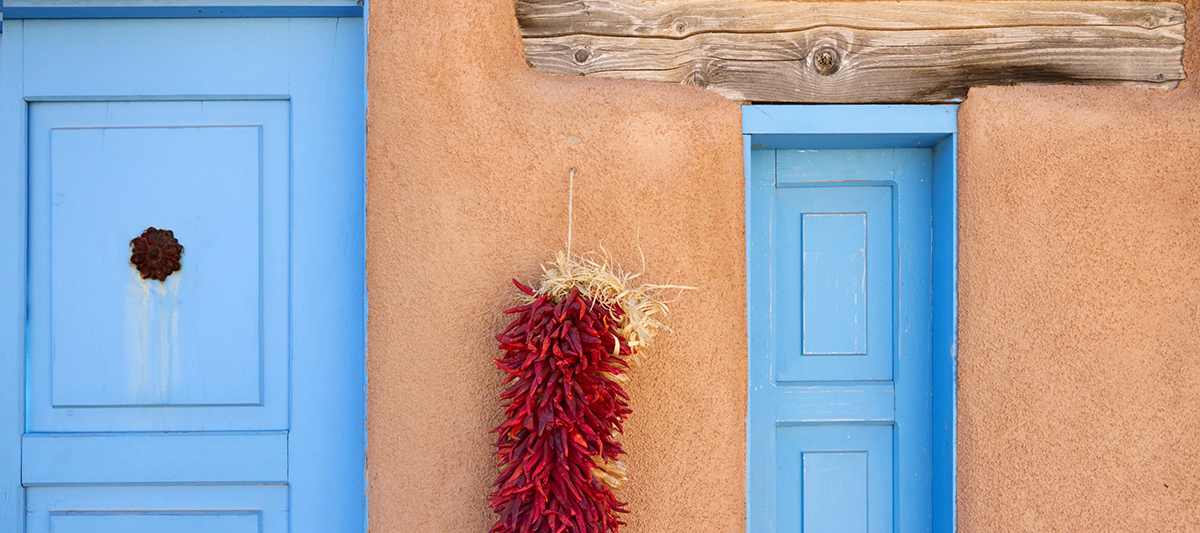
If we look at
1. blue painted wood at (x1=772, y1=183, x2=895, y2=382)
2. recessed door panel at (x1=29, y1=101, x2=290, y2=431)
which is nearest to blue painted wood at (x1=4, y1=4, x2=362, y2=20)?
recessed door panel at (x1=29, y1=101, x2=290, y2=431)

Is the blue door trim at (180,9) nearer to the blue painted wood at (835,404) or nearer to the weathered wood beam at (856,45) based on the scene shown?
the weathered wood beam at (856,45)

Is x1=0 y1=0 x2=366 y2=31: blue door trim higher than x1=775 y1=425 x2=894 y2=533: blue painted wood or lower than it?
higher

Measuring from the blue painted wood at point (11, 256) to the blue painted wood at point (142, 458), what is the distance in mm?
99

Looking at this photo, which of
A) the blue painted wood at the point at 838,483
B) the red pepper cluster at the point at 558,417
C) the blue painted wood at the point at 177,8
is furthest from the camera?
the blue painted wood at the point at 838,483

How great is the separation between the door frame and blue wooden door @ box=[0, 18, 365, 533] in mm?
1279

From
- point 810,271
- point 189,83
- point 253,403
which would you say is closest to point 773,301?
point 810,271

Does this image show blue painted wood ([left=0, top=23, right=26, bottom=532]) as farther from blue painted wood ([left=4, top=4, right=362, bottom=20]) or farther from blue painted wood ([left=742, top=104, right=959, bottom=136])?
blue painted wood ([left=742, top=104, right=959, bottom=136])

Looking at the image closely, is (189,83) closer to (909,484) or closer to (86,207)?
(86,207)

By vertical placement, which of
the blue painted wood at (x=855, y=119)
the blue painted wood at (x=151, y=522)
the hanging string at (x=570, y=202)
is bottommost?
the blue painted wood at (x=151, y=522)

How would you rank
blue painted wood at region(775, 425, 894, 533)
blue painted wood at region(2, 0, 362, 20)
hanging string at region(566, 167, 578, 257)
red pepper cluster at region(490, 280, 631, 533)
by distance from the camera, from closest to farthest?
1. red pepper cluster at region(490, 280, 631, 533)
2. hanging string at region(566, 167, 578, 257)
3. blue painted wood at region(2, 0, 362, 20)
4. blue painted wood at region(775, 425, 894, 533)

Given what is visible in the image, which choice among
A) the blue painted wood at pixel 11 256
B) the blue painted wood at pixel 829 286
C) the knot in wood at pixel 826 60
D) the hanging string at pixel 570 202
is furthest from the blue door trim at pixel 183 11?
the blue painted wood at pixel 829 286

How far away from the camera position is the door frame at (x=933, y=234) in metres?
2.07

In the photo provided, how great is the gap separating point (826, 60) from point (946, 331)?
0.92 metres

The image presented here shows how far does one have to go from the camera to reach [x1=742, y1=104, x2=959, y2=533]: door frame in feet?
6.80
